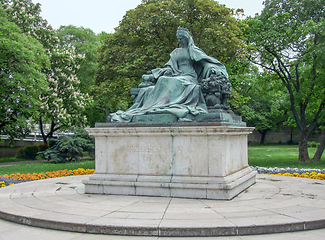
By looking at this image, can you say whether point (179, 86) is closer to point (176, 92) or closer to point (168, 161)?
point (176, 92)

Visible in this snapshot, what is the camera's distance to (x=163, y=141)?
272 inches

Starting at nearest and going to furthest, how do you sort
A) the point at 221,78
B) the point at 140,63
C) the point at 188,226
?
the point at 188,226, the point at 221,78, the point at 140,63

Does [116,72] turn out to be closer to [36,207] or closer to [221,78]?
[221,78]

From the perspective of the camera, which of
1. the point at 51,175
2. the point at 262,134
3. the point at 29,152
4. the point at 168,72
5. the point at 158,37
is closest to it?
the point at 168,72

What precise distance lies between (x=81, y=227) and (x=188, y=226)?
1.56 m

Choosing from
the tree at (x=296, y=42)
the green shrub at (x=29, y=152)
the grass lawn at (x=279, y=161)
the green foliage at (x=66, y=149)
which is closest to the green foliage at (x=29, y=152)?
the green shrub at (x=29, y=152)

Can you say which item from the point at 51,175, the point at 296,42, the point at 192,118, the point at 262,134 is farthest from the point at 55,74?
the point at 262,134

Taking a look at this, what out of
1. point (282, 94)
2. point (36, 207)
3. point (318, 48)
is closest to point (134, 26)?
point (318, 48)

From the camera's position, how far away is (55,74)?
Result: 80.2ft

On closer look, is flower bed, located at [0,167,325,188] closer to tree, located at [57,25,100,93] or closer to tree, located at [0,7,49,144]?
tree, located at [0,7,49,144]

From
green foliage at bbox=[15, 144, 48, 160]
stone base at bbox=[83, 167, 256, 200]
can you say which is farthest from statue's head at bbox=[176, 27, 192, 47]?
green foliage at bbox=[15, 144, 48, 160]

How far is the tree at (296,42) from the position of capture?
18.1 m

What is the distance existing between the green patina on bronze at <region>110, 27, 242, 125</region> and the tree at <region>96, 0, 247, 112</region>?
25.0 feet

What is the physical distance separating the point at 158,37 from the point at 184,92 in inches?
415
